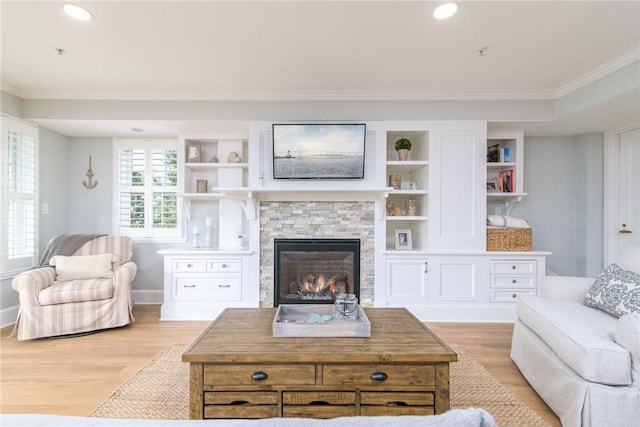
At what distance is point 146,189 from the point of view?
397 centimetres

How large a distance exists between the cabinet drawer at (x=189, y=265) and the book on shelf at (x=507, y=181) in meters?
3.43

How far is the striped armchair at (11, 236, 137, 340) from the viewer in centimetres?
270

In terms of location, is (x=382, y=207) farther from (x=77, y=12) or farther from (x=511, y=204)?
(x=77, y=12)

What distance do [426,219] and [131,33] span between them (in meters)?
3.05

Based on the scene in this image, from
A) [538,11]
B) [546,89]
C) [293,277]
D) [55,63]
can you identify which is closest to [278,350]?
[293,277]

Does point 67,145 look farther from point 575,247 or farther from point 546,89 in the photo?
point 575,247

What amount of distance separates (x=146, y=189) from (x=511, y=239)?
4341 mm

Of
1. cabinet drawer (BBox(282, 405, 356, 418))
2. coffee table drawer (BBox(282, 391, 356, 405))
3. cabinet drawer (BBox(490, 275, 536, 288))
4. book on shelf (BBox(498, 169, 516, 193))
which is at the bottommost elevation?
cabinet drawer (BBox(282, 405, 356, 418))

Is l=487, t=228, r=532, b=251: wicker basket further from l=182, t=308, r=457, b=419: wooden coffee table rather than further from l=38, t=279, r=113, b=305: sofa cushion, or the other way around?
l=38, t=279, r=113, b=305: sofa cushion

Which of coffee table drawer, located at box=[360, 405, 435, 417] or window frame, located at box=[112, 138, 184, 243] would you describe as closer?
coffee table drawer, located at box=[360, 405, 435, 417]

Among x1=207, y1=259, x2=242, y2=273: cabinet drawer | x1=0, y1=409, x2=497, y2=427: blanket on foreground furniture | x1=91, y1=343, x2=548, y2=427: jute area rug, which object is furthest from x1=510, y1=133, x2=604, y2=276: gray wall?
x1=0, y1=409, x2=497, y2=427: blanket on foreground furniture

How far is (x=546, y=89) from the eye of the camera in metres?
3.16

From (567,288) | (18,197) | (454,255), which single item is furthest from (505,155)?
(18,197)

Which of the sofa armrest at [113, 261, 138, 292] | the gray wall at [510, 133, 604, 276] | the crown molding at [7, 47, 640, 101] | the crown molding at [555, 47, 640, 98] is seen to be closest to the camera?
the crown molding at [555, 47, 640, 98]
